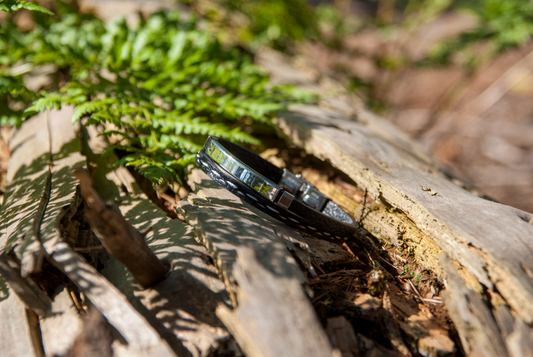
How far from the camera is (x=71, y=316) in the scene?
1.72 meters

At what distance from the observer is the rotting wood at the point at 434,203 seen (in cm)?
172

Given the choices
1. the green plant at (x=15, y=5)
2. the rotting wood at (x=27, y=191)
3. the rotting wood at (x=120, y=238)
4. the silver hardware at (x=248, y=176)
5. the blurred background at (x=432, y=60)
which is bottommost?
the rotting wood at (x=27, y=191)

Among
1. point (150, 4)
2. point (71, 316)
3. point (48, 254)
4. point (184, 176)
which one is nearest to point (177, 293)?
point (71, 316)

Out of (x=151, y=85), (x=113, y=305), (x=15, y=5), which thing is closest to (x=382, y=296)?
(x=113, y=305)

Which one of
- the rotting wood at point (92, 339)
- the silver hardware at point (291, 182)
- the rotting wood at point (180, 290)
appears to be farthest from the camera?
the silver hardware at point (291, 182)

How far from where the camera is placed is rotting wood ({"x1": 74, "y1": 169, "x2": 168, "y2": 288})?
55.6 inches

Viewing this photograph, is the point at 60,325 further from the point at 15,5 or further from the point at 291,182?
the point at 15,5

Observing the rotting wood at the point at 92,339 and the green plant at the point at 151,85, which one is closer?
the rotting wood at the point at 92,339

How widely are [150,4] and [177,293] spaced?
5.28m

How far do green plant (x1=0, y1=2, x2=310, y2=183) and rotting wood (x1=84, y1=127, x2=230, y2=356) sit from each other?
21.5 inches

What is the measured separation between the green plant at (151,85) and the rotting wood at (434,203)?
615 mm

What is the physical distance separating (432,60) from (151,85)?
461 centimetres

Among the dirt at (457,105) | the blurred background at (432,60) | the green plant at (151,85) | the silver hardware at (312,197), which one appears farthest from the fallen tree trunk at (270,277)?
the dirt at (457,105)

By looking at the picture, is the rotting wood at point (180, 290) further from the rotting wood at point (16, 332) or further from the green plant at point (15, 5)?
the green plant at point (15, 5)
